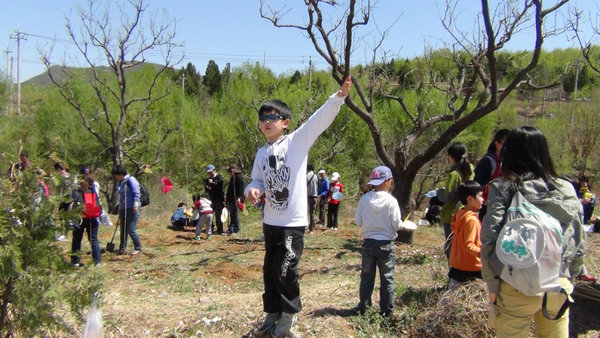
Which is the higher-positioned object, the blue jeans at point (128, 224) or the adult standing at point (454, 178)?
the adult standing at point (454, 178)

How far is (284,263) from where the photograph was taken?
3.31 meters

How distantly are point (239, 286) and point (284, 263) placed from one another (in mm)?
3645

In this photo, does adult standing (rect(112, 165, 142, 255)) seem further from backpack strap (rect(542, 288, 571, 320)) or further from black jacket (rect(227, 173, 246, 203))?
backpack strap (rect(542, 288, 571, 320))

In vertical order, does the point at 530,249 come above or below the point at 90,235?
above

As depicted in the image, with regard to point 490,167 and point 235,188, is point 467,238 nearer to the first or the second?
point 490,167

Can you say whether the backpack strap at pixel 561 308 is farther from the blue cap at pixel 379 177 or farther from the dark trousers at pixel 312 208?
the dark trousers at pixel 312 208

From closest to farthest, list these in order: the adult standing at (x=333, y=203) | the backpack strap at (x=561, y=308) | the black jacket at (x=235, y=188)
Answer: the backpack strap at (x=561, y=308), the black jacket at (x=235, y=188), the adult standing at (x=333, y=203)

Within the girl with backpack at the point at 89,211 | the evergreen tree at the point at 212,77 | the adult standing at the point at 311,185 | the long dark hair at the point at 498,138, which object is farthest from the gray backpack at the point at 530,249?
the evergreen tree at the point at 212,77

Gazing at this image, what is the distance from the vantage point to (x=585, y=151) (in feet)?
90.5

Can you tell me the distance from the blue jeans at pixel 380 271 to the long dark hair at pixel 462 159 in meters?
1.63

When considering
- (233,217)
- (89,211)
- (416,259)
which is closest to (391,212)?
(416,259)

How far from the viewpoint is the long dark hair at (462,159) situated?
5.31 m

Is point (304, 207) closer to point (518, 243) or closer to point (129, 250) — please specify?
point (518, 243)

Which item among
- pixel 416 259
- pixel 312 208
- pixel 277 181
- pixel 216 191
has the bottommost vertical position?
pixel 416 259
